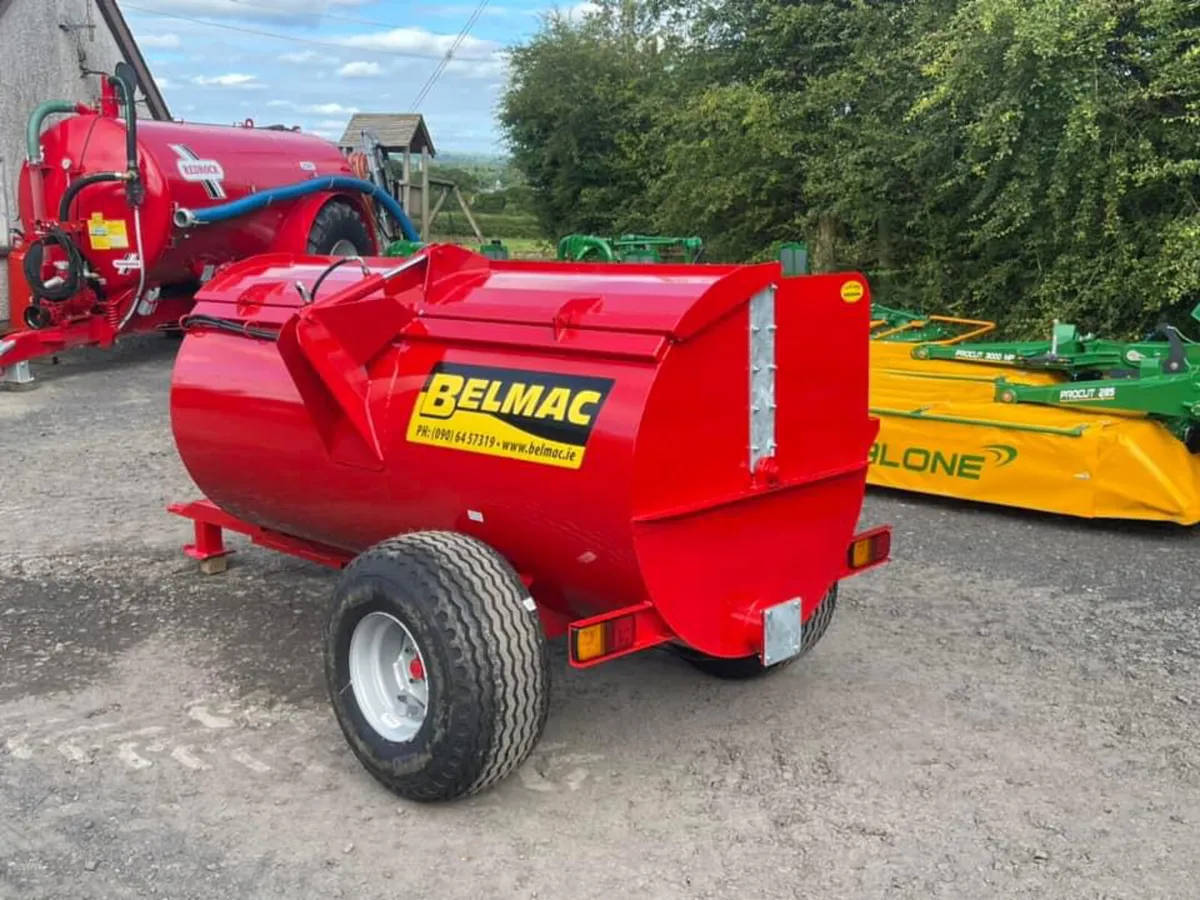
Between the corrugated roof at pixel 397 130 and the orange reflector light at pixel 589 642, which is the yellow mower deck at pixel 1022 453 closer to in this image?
the orange reflector light at pixel 589 642

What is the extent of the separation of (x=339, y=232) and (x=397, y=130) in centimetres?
1086

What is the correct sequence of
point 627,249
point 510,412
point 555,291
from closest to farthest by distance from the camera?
1. point 510,412
2. point 555,291
3. point 627,249

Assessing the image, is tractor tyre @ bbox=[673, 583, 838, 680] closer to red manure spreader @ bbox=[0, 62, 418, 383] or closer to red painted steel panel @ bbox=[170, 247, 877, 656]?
red painted steel panel @ bbox=[170, 247, 877, 656]

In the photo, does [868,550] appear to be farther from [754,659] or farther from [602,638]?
[602,638]

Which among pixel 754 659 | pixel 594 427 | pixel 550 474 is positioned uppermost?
pixel 594 427

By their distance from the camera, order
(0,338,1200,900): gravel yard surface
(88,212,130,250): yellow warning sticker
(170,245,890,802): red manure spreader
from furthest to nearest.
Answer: (88,212,130,250): yellow warning sticker, (170,245,890,802): red manure spreader, (0,338,1200,900): gravel yard surface

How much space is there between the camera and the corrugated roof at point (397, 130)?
21016 millimetres

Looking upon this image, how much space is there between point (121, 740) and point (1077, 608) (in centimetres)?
Answer: 380

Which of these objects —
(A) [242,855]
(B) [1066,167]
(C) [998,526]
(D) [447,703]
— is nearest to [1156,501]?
(C) [998,526]

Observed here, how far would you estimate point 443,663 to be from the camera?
3059mm

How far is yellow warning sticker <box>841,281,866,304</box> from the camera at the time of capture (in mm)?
3566

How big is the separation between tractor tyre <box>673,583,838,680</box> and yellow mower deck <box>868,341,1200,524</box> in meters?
2.38

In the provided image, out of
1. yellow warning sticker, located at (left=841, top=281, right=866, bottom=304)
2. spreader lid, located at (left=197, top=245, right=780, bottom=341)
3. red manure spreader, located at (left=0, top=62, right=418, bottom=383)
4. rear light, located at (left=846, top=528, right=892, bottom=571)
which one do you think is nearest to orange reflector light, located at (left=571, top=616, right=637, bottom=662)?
spreader lid, located at (left=197, top=245, right=780, bottom=341)

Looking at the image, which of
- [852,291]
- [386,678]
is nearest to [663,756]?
[386,678]
